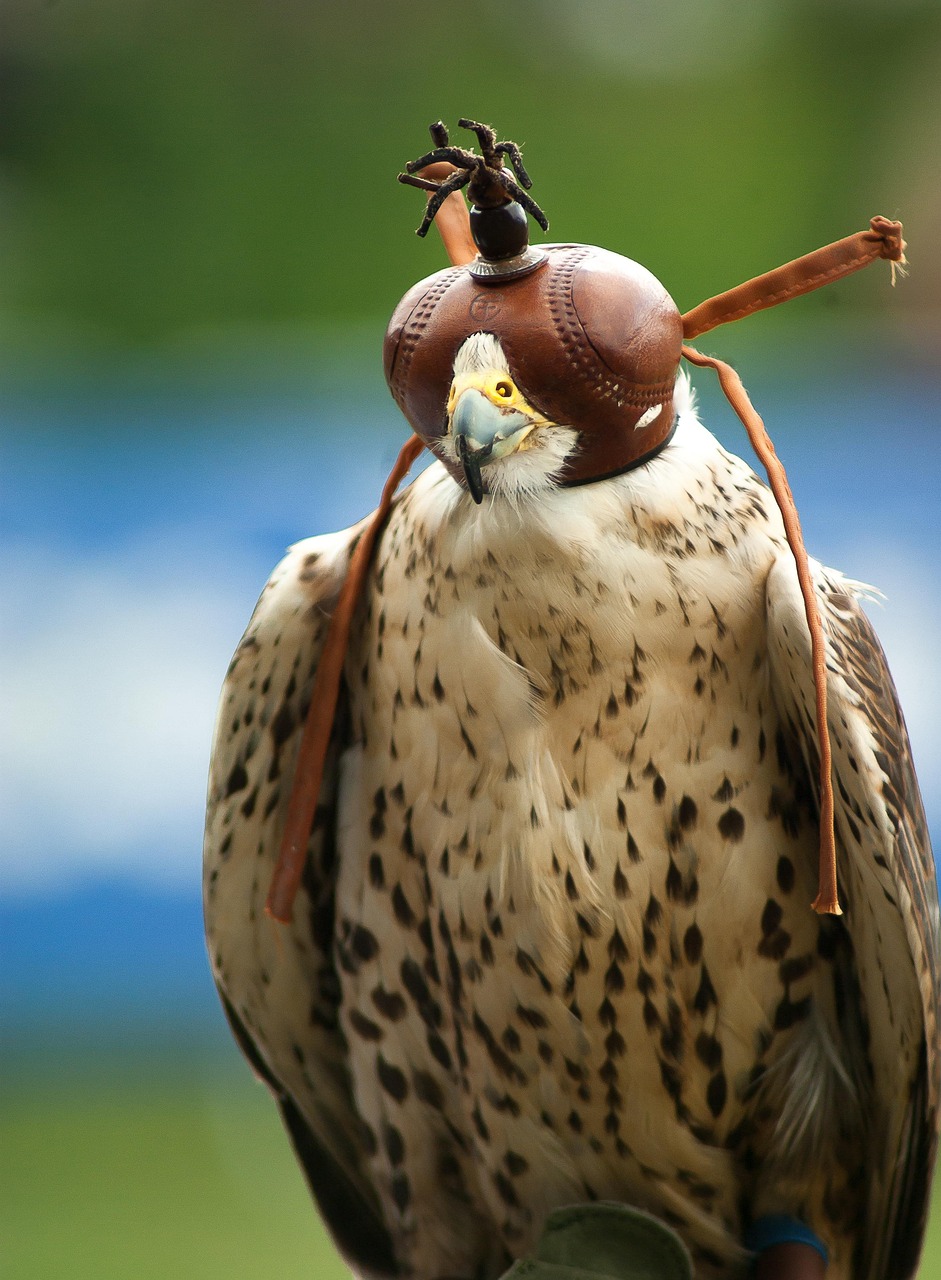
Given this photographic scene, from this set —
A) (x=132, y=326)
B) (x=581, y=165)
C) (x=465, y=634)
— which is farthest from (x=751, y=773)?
(x=132, y=326)

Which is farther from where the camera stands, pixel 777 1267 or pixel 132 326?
pixel 132 326

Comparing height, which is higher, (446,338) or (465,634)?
(446,338)

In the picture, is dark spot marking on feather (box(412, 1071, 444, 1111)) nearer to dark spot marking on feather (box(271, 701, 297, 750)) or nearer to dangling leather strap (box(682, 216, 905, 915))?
dark spot marking on feather (box(271, 701, 297, 750))

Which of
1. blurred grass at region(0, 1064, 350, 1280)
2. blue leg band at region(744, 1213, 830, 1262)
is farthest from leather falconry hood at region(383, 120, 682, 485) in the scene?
blurred grass at region(0, 1064, 350, 1280)

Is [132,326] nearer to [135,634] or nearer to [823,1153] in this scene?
[135,634]

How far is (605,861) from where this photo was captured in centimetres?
109

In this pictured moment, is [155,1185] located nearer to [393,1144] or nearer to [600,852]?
[393,1144]

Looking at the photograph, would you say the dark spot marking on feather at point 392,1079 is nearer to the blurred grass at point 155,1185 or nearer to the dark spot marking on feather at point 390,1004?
the dark spot marking on feather at point 390,1004

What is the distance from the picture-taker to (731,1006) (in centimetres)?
114

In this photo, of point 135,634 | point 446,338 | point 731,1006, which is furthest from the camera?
point 135,634

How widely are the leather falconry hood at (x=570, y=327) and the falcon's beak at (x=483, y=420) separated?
1 centimetres

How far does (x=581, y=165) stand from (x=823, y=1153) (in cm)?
176

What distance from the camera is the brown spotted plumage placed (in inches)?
41.2

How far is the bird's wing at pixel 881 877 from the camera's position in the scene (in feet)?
3.44
